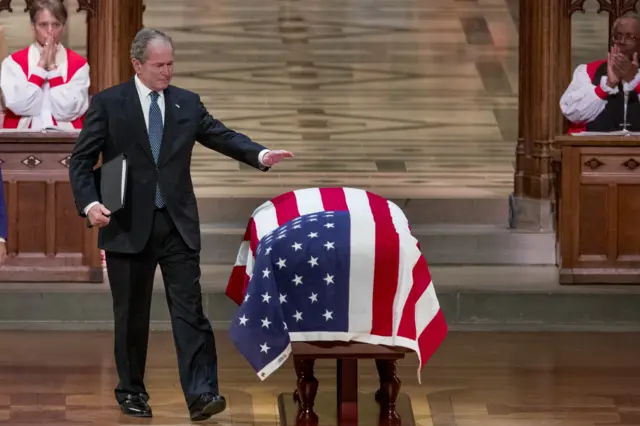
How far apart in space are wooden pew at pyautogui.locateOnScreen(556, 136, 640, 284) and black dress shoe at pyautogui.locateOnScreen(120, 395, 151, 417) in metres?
3.71

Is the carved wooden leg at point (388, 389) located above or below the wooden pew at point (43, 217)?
below

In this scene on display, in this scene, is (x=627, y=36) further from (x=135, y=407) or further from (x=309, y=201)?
(x=135, y=407)

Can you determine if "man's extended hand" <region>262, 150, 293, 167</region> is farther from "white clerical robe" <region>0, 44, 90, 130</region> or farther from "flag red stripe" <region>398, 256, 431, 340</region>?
"white clerical robe" <region>0, 44, 90, 130</region>

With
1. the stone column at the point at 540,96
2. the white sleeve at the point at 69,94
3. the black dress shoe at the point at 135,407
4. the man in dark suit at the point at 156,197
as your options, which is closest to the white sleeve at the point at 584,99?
the stone column at the point at 540,96

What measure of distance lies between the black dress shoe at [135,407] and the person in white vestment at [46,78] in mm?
3346

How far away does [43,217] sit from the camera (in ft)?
31.7

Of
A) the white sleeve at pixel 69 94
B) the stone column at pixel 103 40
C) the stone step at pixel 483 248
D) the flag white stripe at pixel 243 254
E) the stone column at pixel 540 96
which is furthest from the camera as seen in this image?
the stone column at pixel 540 96

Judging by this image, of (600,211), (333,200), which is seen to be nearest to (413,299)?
(333,200)

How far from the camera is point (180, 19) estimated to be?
19.7 metres

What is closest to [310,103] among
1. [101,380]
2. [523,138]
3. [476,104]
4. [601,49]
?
[476,104]

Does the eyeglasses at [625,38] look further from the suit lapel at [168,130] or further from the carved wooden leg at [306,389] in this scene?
the carved wooden leg at [306,389]

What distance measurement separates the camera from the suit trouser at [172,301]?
266 inches

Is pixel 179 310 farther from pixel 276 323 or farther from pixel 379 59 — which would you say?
pixel 379 59

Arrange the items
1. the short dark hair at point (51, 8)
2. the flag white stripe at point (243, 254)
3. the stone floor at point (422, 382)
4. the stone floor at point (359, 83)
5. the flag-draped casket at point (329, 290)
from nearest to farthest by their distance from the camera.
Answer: the flag-draped casket at point (329, 290) < the flag white stripe at point (243, 254) < the stone floor at point (422, 382) < the short dark hair at point (51, 8) < the stone floor at point (359, 83)
